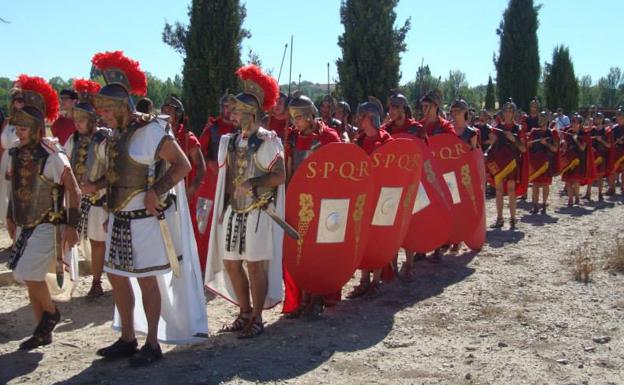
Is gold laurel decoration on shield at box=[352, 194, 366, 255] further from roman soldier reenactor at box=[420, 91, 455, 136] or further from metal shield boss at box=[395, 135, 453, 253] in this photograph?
roman soldier reenactor at box=[420, 91, 455, 136]

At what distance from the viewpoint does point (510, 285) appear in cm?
684

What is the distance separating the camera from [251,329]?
511cm

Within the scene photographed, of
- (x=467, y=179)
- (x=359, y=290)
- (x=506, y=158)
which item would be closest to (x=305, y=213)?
(x=359, y=290)

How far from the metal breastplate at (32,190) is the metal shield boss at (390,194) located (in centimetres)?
266

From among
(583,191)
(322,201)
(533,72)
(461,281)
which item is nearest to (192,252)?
(322,201)

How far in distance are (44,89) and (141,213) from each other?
5.32 ft

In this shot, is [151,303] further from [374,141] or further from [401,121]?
[401,121]

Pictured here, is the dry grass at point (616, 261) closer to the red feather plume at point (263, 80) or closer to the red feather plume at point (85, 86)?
the red feather plume at point (263, 80)

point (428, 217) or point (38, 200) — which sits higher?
point (38, 200)

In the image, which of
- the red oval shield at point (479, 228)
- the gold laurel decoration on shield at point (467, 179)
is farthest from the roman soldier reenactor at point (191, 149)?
→ the red oval shield at point (479, 228)

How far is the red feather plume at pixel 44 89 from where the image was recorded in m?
5.17

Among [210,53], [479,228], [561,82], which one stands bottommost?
[479,228]

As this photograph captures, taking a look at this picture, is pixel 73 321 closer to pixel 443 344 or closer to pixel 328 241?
pixel 328 241

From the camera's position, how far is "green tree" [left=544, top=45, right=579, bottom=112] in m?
32.8
